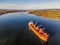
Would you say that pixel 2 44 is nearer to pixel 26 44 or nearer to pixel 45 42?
pixel 26 44

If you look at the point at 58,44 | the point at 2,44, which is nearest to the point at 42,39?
the point at 58,44

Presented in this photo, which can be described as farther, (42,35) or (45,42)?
(42,35)

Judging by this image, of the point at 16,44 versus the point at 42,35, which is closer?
the point at 16,44

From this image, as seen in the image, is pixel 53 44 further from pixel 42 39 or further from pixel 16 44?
pixel 16 44

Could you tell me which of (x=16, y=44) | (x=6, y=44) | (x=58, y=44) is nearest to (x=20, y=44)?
(x=16, y=44)

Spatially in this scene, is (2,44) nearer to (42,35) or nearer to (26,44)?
(26,44)

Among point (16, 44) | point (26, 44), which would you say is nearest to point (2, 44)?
point (16, 44)

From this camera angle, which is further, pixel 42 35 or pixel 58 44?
pixel 42 35
